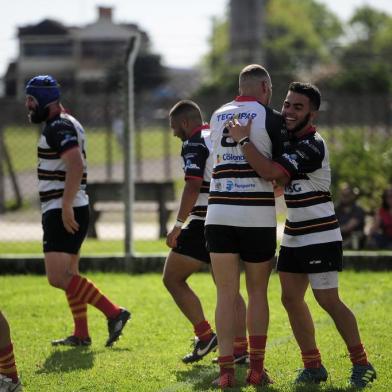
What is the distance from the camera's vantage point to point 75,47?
76625 millimetres

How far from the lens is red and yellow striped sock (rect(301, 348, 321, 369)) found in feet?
23.0

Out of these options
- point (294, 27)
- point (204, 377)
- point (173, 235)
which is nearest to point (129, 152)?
point (173, 235)

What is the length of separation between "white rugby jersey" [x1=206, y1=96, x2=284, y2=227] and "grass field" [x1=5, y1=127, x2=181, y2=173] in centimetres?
1514

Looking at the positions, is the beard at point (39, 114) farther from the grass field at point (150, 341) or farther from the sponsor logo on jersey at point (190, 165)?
the grass field at point (150, 341)

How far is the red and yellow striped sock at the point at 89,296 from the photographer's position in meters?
8.48

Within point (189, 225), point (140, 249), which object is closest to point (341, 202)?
point (140, 249)

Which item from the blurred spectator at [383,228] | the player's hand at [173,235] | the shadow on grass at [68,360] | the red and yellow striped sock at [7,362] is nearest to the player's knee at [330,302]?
the player's hand at [173,235]

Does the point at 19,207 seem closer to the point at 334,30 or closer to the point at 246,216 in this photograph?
the point at 246,216

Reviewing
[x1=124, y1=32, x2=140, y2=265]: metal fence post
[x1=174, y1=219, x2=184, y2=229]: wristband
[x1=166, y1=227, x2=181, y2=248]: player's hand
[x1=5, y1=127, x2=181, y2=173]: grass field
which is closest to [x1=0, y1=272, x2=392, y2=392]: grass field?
[x1=124, y1=32, x2=140, y2=265]: metal fence post

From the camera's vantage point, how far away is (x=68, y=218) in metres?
8.13

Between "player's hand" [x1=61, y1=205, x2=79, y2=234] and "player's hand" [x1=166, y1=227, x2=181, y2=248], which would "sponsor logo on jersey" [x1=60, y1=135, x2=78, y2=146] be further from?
"player's hand" [x1=166, y1=227, x2=181, y2=248]

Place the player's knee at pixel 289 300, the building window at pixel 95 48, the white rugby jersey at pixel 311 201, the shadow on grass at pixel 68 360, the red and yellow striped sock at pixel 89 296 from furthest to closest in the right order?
1. the building window at pixel 95 48
2. the red and yellow striped sock at pixel 89 296
3. the shadow on grass at pixel 68 360
4. the player's knee at pixel 289 300
5. the white rugby jersey at pixel 311 201

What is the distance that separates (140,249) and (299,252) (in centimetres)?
702

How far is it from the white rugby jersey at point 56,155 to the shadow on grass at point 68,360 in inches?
44.8
